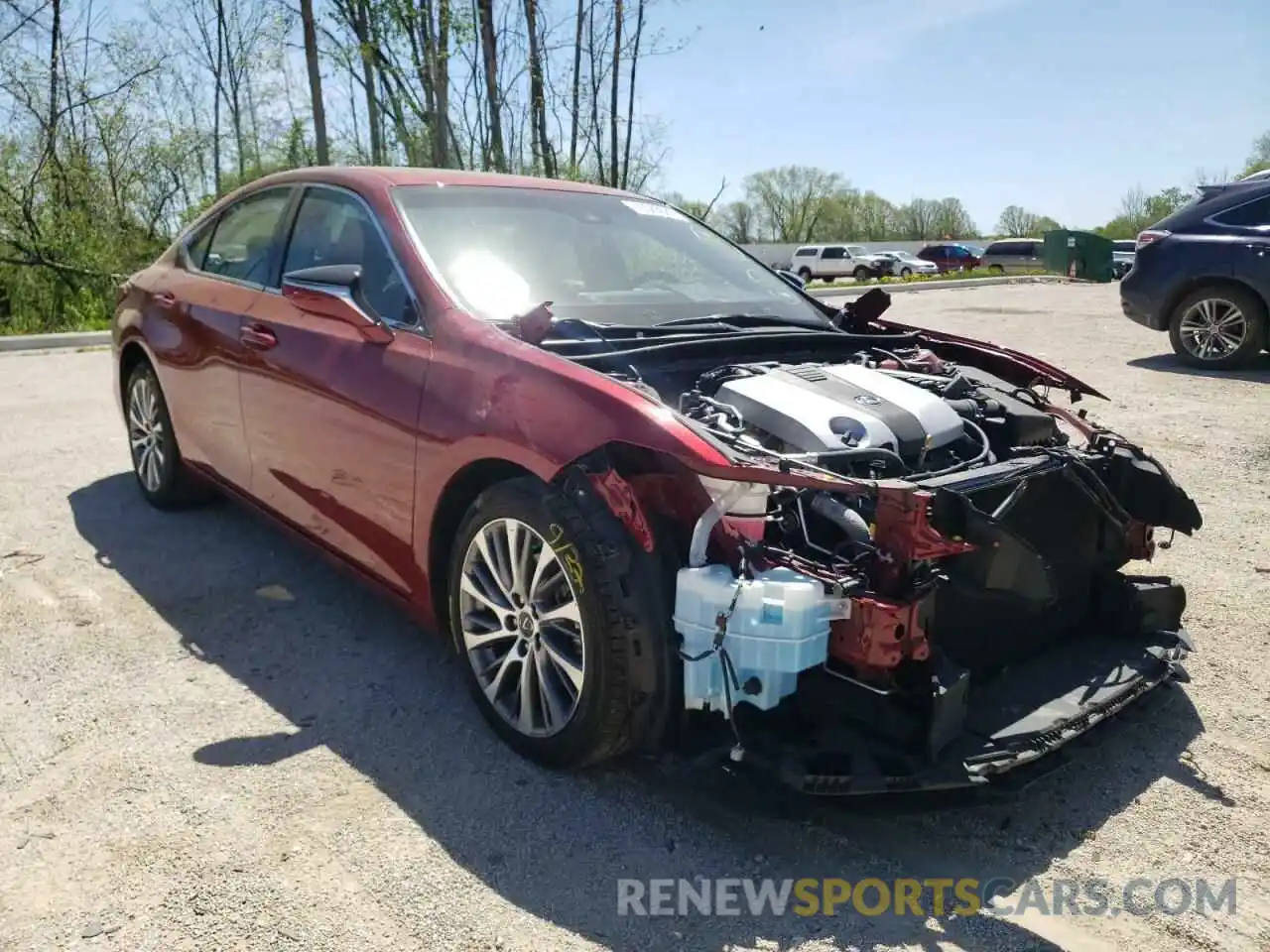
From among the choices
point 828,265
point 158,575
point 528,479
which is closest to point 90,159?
point 158,575

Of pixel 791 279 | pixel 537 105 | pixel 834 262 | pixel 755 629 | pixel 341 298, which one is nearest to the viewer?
pixel 755 629

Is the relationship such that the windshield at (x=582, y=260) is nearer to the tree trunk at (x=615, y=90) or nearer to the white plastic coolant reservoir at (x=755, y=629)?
the white plastic coolant reservoir at (x=755, y=629)

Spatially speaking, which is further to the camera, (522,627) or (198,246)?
(198,246)

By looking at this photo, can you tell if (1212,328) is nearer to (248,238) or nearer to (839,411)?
(839,411)

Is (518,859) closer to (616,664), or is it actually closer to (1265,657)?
(616,664)

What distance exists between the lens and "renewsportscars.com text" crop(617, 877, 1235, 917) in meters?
2.30

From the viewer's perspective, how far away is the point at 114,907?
228 cm

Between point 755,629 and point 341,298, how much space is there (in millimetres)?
1843

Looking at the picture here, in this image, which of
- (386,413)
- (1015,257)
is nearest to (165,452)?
(386,413)

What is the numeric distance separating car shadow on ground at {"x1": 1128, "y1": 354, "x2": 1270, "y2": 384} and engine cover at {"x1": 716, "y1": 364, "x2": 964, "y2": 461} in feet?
23.9

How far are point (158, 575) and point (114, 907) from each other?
230 cm

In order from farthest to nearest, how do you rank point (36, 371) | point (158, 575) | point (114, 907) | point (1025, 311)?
point (1025, 311) → point (36, 371) → point (158, 575) → point (114, 907)

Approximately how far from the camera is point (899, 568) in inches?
93.9

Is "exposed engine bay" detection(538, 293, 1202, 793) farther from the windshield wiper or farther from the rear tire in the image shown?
the rear tire
